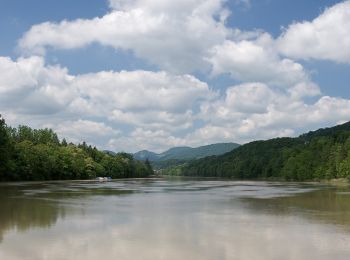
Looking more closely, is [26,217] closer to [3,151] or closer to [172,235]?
[172,235]

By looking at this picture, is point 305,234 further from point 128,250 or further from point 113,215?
point 113,215

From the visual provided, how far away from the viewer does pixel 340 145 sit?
135 m

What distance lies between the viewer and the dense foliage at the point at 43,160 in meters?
93.8

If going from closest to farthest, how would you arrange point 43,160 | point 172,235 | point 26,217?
→ point 172,235 < point 26,217 < point 43,160

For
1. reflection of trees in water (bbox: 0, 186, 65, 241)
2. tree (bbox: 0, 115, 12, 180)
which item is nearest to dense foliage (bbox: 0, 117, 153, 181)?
tree (bbox: 0, 115, 12, 180)

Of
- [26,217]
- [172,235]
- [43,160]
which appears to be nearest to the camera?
[172,235]

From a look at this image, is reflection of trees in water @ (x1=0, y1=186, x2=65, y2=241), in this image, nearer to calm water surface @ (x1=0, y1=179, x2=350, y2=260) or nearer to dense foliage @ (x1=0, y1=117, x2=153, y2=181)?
calm water surface @ (x1=0, y1=179, x2=350, y2=260)

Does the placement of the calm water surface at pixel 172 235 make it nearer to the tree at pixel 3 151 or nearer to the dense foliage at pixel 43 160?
the tree at pixel 3 151

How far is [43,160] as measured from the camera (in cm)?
11656

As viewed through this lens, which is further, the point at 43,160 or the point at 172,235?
the point at 43,160

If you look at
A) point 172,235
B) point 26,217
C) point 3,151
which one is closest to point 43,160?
point 3,151

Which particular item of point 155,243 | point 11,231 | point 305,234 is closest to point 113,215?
point 11,231

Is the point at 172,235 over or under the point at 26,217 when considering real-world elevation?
under

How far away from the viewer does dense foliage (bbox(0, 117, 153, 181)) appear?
9375cm
